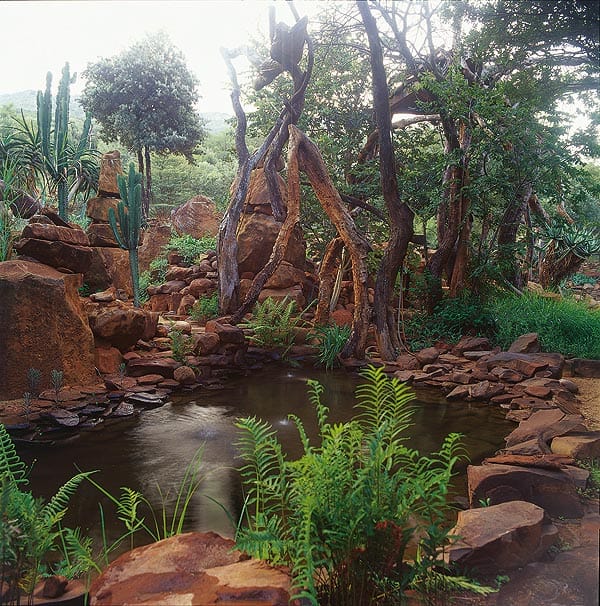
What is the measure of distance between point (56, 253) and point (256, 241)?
4.59 m

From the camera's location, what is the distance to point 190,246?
12711mm

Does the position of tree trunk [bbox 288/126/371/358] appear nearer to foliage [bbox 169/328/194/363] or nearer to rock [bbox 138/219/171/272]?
foliage [bbox 169/328/194/363]

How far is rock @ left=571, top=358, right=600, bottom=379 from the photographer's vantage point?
6.32 m

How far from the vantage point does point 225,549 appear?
198cm

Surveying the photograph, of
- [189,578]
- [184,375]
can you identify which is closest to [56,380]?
[184,375]

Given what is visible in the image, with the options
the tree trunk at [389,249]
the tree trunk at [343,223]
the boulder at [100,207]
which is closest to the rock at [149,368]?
the tree trunk at [343,223]

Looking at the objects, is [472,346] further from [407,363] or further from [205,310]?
[205,310]

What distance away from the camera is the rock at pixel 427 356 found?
7.11 metres

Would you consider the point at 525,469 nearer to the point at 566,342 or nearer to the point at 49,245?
the point at 566,342

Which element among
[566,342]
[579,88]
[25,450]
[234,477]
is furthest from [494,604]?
[566,342]

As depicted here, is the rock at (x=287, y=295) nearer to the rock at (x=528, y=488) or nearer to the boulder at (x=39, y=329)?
the boulder at (x=39, y=329)

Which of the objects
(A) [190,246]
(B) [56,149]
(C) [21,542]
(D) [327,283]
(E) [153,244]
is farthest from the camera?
(E) [153,244]

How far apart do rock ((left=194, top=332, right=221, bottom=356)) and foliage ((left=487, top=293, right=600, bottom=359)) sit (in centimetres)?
421

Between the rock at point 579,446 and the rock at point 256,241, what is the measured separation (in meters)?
7.47
